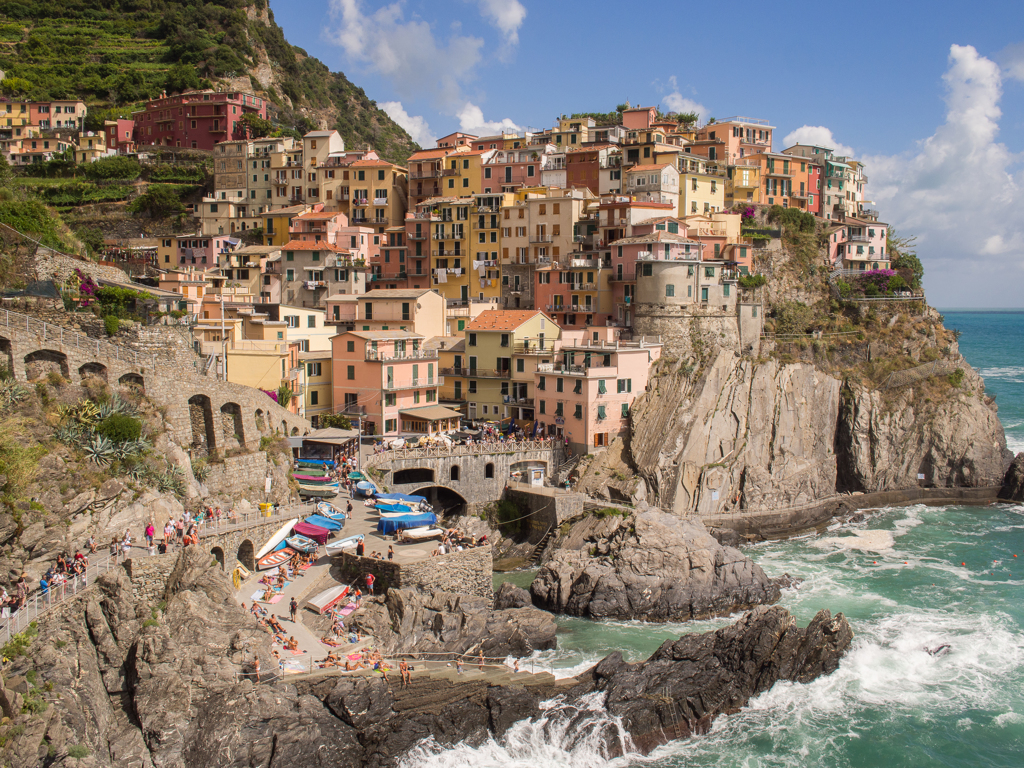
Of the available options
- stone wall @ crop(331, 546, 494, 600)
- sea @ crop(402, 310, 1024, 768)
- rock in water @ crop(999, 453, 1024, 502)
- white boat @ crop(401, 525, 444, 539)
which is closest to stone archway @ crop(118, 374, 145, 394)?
stone wall @ crop(331, 546, 494, 600)

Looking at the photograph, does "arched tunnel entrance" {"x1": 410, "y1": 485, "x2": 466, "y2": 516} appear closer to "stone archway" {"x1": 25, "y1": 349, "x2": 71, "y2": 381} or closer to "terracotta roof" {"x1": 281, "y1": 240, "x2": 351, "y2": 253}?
"stone archway" {"x1": 25, "y1": 349, "x2": 71, "y2": 381}

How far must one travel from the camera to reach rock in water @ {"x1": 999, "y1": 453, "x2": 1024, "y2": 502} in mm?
56656

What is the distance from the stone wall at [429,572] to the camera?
3381 centimetres

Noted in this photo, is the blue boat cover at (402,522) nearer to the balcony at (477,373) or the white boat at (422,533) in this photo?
the white boat at (422,533)

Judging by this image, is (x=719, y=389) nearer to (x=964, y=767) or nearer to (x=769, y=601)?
(x=769, y=601)

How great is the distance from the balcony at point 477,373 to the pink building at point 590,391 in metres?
2.54

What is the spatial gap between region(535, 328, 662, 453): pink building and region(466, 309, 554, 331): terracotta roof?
147 inches

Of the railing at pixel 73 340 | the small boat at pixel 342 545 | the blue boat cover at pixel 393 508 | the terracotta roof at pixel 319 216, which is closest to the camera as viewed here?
the railing at pixel 73 340

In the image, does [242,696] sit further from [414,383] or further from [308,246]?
[308,246]

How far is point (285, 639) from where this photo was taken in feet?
93.0

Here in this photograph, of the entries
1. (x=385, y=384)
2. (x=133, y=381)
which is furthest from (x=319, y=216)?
(x=133, y=381)

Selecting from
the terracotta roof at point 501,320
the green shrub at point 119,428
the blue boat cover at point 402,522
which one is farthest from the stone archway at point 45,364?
the terracotta roof at point 501,320

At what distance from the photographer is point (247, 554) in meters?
33.6

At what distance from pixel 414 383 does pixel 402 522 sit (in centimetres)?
1640
